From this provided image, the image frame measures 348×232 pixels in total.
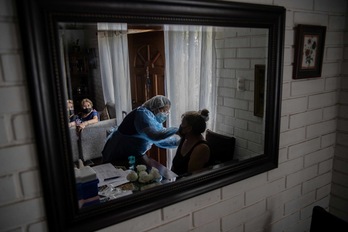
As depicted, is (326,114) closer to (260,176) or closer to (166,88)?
(260,176)

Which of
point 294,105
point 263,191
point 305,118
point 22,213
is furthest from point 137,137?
point 305,118

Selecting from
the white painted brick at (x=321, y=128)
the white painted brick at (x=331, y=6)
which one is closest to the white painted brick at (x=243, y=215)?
the white painted brick at (x=321, y=128)

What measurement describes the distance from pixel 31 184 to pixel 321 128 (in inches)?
58.2

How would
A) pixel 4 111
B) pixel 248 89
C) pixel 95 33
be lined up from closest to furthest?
pixel 4 111 < pixel 95 33 < pixel 248 89

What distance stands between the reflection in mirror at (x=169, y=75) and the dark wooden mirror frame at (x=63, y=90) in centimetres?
5

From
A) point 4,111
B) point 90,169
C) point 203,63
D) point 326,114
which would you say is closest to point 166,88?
point 203,63

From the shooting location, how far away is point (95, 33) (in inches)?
33.9

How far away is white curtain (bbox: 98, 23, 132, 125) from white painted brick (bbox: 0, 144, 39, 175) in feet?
1.04

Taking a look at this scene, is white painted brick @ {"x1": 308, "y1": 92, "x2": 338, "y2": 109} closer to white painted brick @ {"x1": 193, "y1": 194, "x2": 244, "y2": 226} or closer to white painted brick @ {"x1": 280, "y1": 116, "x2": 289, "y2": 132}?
white painted brick @ {"x1": 280, "y1": 116, "x2": 289, "y2": 132}

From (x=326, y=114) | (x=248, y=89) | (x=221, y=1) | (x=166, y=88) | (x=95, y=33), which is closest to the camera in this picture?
(x=95, y=33)

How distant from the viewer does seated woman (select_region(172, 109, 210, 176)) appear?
3.73ft

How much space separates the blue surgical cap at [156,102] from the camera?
1.12 meters

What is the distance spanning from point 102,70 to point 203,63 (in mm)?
491

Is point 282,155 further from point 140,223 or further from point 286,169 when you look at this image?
point 140,223
